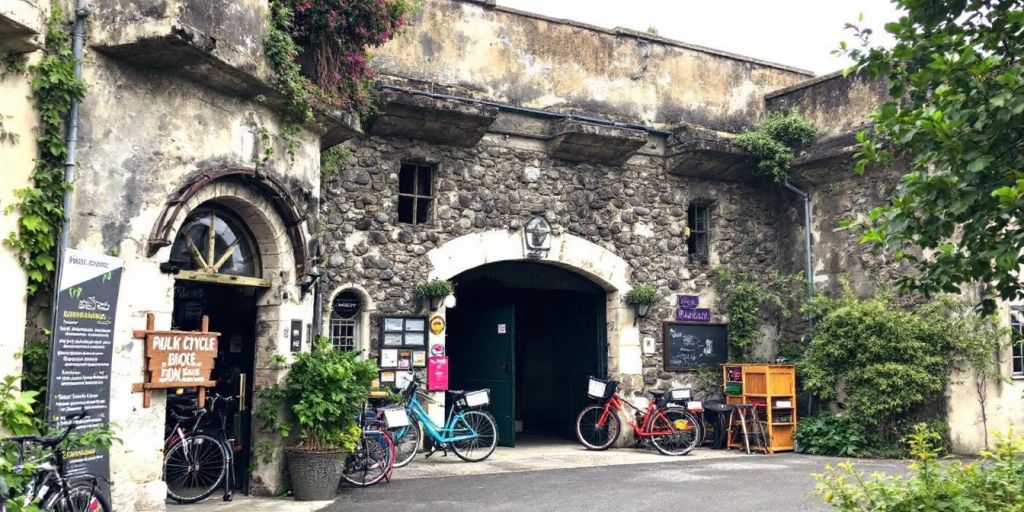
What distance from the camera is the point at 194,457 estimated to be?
754 cm

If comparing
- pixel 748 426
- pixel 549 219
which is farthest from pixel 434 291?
pixel 748 426

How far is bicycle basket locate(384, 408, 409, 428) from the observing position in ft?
30.1

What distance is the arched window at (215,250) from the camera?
24.0ft

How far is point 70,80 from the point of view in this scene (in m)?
6.00

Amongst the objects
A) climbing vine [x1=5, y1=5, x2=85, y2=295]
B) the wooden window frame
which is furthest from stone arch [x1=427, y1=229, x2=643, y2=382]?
climbing vine [x1=5, y1=5, x2=85, y2=295]

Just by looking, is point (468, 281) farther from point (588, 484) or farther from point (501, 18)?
point (588, 484)

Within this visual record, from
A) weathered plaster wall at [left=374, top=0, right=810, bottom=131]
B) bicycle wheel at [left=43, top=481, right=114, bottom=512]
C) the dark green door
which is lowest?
bicycle wheel at [left=43, top=481, right=114, bottom=512]

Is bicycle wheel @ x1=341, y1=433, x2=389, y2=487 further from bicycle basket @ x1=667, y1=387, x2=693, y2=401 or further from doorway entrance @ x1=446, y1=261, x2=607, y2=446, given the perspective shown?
bicycle basket @ x1=667, y1=387, x2=693, y2=401

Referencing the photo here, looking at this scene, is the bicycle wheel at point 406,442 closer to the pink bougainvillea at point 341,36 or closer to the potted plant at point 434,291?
the potted plant at point 434,291

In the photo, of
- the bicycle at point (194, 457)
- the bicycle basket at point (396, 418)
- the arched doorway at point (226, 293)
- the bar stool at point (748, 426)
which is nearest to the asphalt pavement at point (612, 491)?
the bicycle basket at point (396, 418)

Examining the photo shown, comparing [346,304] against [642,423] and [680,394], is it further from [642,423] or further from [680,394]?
[680,394]

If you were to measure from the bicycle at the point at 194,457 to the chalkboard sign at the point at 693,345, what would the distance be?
6.47 metres

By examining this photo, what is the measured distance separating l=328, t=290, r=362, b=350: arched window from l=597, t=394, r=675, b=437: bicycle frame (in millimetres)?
3455

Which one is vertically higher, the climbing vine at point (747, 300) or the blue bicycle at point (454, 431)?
the climbing vine at point (747, 300)
